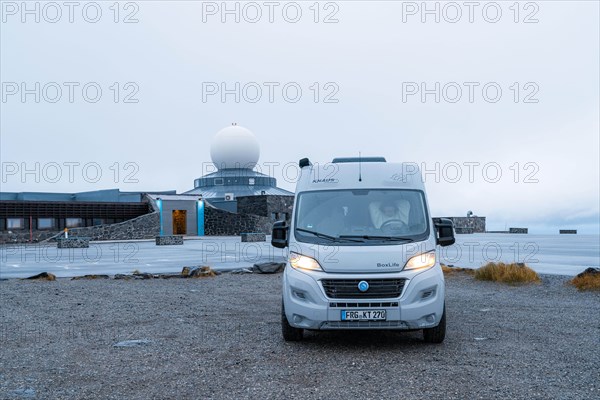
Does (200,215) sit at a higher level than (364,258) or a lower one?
lower

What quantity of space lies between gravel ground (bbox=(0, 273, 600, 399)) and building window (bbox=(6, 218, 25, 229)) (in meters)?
35.1

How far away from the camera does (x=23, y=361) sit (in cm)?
716

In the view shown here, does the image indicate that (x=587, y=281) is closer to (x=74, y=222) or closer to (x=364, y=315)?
(x=364, y=315)

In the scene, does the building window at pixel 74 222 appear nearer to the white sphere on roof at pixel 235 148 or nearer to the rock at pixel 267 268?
the white sphere on roof at pixel 235 148

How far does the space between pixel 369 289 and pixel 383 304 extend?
25 centimetres

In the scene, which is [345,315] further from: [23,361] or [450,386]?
[23,361]

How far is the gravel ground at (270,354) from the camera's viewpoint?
5.86m

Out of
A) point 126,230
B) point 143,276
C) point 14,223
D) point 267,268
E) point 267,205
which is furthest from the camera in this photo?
point 267,205

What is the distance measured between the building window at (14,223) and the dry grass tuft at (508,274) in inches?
1490

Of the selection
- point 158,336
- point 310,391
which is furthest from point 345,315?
point 158,336

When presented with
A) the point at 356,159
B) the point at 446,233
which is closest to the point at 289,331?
the point at 446,233

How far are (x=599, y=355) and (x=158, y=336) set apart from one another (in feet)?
18.8

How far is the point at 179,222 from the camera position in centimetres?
5406

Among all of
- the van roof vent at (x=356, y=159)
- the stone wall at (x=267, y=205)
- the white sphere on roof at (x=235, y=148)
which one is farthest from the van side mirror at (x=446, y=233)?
the white sphere on roof at (x=235, y=148)
